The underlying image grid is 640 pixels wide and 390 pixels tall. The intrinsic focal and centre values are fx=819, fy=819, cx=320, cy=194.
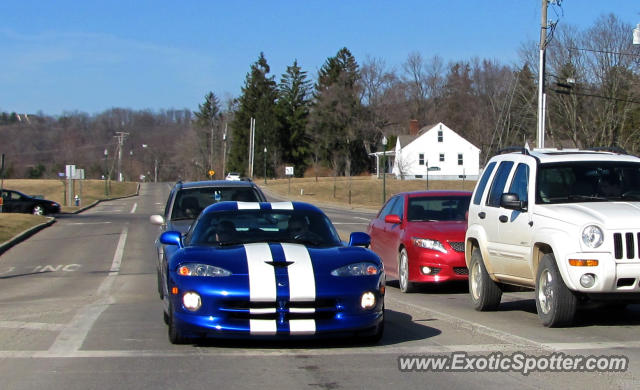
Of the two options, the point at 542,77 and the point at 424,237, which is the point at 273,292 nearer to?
the point at 424,237

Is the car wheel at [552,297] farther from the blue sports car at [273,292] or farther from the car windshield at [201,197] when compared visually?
the car windshield at [201,197]

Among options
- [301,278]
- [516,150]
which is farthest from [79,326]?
[516,150]

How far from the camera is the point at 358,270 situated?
759cm

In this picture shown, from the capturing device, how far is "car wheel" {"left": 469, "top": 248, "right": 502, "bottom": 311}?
10.5m

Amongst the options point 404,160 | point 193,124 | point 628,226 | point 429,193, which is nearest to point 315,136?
point 404,160

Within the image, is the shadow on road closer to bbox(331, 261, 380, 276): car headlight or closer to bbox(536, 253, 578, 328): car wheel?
bbox(331, 261, 380, 276): car headlight

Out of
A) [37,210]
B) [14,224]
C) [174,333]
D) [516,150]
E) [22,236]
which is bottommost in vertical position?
[22,236]

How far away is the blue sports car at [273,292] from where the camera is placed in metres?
7.16

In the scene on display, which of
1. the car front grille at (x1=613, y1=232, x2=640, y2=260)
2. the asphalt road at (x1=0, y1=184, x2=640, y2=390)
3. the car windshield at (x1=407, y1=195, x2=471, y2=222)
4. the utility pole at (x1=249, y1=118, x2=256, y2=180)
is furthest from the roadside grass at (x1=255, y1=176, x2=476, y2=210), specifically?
the car front grille at (x1=613, y1=232, x2=640, y2=260)

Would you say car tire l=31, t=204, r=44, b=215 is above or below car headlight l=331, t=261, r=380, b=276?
below

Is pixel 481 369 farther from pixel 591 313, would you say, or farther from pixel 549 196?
pixel 591 313

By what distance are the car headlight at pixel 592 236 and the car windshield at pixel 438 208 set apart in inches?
231

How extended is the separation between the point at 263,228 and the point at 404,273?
5.17m

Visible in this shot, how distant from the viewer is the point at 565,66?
2213 inches
